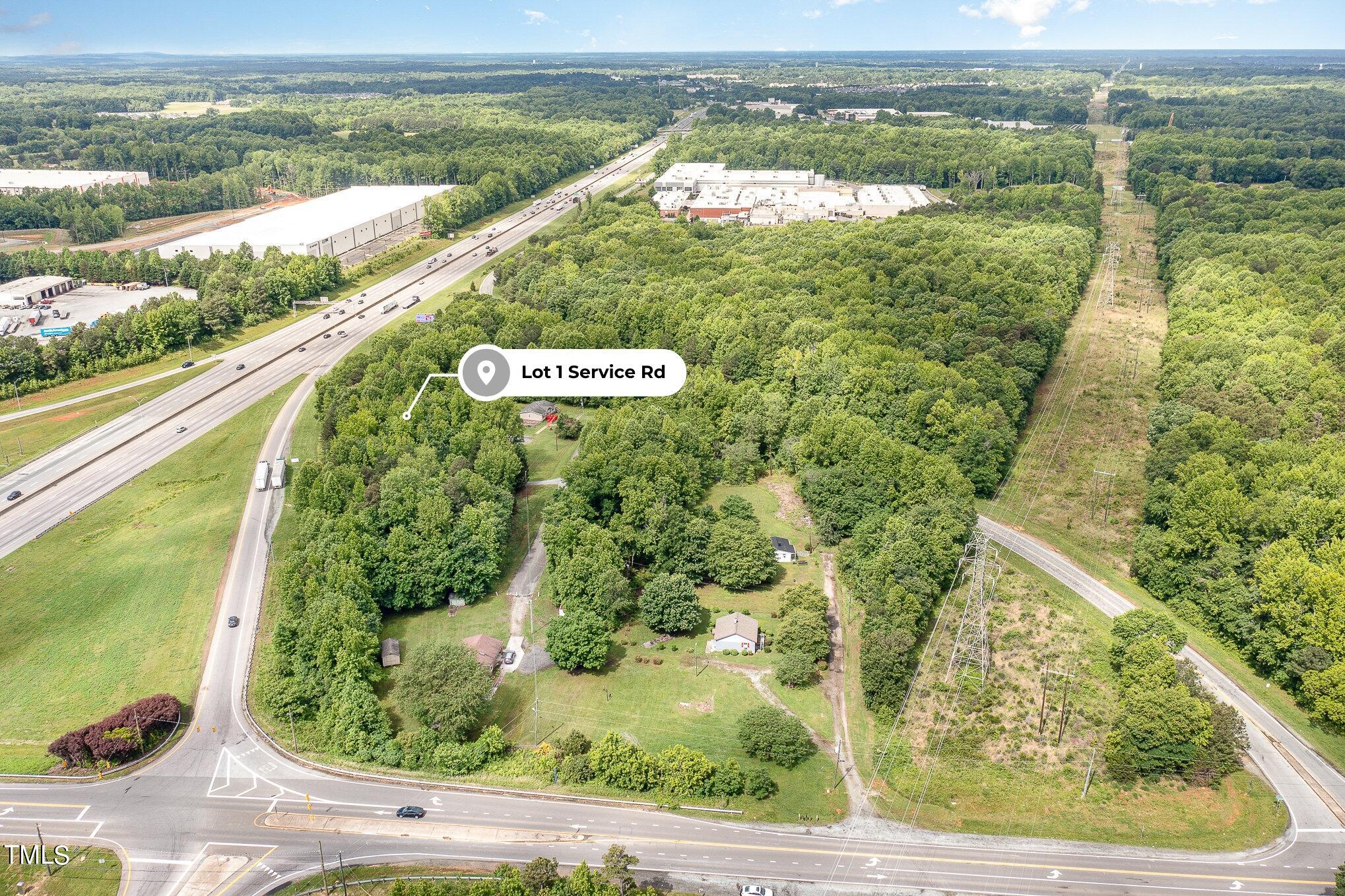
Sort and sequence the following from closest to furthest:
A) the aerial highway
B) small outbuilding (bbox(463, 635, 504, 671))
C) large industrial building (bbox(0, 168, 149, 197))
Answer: small outbuilding (bbox(463, 635, 504, 671))
the aerial highway
large industrial building (bbox(0, 168, 149, 197))

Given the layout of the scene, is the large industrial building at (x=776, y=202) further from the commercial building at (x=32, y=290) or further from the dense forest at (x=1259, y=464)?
the commercial building at (x=32, y=290)

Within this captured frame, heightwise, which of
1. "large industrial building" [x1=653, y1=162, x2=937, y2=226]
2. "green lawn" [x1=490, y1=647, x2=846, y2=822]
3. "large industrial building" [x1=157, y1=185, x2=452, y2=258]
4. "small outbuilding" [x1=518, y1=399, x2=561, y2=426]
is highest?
"large industrial building" [x1=653, y1=162, x2=937, y2=226]

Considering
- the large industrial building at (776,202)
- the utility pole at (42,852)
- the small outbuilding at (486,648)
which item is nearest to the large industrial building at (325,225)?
the large industrial building at (776,202)

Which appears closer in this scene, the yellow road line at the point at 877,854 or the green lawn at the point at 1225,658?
the yellow road line at the point at 877,854

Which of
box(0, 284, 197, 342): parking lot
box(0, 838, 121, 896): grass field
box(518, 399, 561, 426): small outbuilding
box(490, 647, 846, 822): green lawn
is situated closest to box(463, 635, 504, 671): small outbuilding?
box(490, 647, 846, 822): green lawn

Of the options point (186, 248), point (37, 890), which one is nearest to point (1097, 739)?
point (37, 890)

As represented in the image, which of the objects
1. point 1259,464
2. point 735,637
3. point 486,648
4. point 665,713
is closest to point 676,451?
point 735,637

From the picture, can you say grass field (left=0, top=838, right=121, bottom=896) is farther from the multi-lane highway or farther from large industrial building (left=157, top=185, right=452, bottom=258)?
large industrial building (left=157, top=185, right=452, bottom=258)
